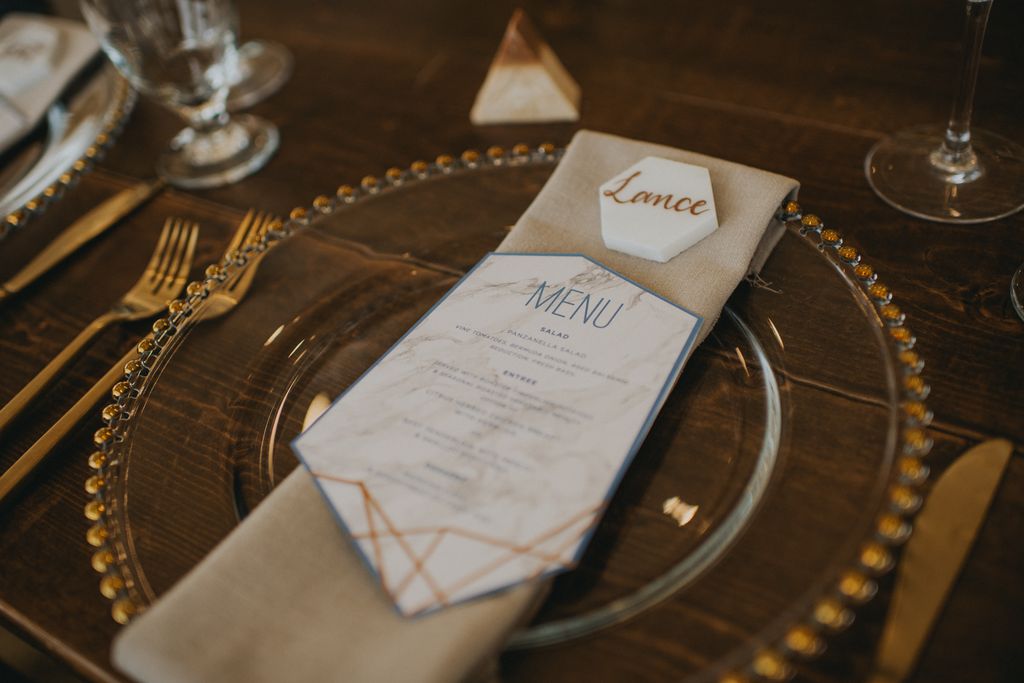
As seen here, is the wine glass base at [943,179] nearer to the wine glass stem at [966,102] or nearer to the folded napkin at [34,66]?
the wine glass stem at [966,102]

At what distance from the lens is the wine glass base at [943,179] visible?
1.73ft

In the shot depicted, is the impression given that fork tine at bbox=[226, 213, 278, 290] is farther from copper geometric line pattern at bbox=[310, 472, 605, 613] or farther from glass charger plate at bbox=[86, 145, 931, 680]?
copper geometric line pattern at bbox=[310, 472, 605, 613]

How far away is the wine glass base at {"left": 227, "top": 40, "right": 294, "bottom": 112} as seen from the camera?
788 mm

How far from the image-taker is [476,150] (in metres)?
0.67

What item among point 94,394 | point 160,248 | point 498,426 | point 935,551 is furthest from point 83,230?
point 935,551

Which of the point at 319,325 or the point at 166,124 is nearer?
the point at 319,325

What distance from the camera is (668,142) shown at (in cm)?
64

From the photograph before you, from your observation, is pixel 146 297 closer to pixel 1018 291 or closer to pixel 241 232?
pixel 241 232

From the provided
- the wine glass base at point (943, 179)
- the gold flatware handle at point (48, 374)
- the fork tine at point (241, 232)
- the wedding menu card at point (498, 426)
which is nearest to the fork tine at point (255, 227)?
the fork tine at point (241, 232)

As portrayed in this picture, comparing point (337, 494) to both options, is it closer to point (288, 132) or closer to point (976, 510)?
point (976, 510)

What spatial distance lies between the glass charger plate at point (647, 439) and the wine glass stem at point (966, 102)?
0.16 m

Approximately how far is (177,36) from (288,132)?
118 millimetres

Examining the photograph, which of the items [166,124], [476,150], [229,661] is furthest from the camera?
[166,124]

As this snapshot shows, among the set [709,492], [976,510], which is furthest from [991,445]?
[709,492]
